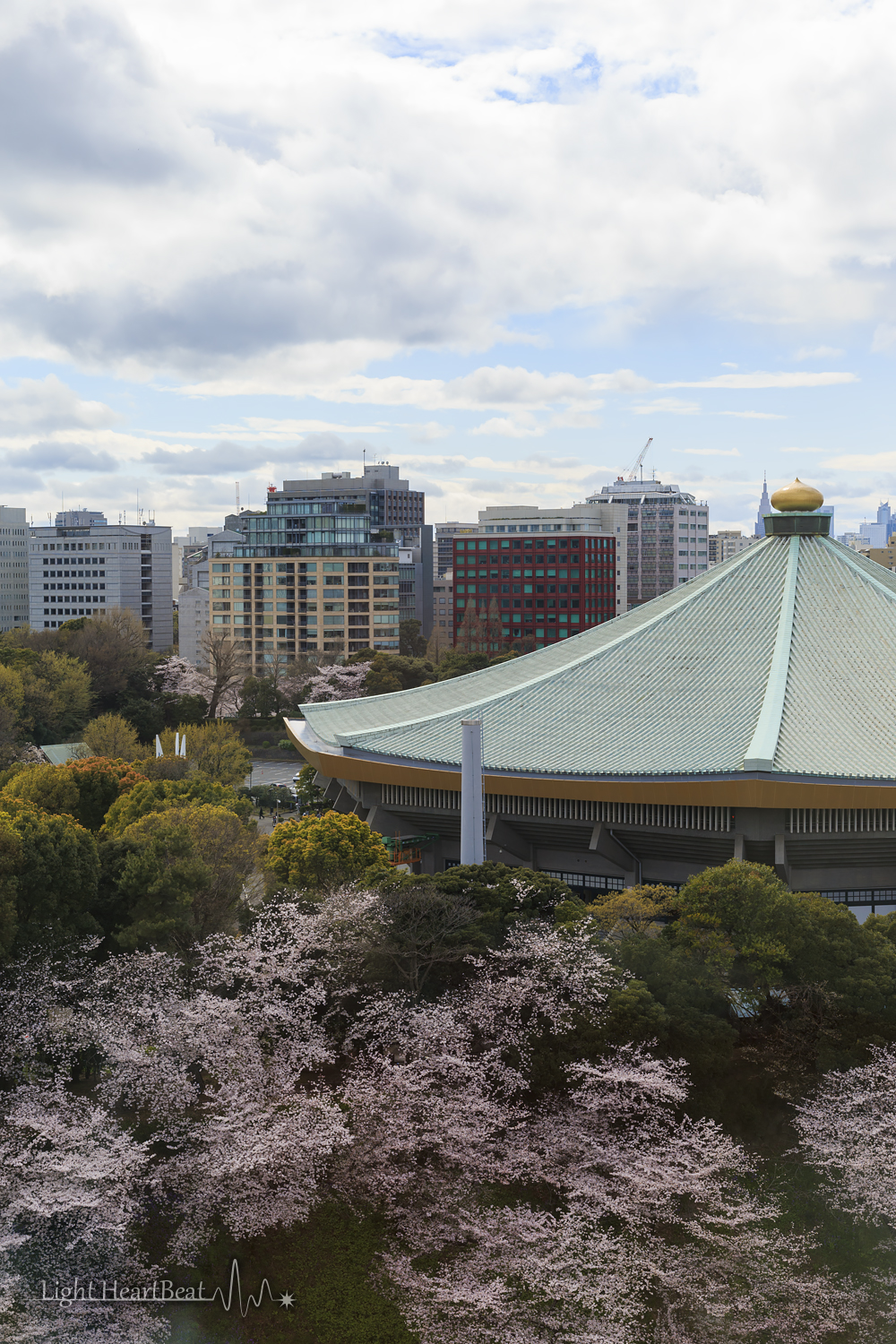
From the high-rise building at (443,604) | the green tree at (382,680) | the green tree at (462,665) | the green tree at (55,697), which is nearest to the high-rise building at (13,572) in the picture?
the high-rise building at (443,604)

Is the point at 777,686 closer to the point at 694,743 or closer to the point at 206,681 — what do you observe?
the point at 694,743

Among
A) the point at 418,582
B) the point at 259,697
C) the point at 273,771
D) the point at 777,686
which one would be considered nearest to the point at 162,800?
the point at 777,686

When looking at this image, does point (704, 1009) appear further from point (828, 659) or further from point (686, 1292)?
point (828, 659)

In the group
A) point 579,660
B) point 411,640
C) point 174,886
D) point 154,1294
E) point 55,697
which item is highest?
point 579,660

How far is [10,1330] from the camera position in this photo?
16641 mm

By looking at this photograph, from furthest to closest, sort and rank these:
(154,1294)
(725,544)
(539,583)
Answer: (725,544), (539,583), (154,1294)

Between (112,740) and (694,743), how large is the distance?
110ft

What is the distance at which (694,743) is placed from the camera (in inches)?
1241

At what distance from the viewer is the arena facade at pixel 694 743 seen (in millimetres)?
29891

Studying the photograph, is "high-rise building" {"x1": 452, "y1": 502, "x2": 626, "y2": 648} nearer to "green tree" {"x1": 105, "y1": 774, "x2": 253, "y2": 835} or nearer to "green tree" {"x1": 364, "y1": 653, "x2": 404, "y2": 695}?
"green tree" {"x1": 364, "y1": 653, "x2": 404, "y2": 695}

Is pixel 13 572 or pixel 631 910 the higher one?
pixel 13 572

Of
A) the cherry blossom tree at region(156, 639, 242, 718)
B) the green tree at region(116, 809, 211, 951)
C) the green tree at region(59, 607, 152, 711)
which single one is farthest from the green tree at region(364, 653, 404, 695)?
the green tree at region(116, 809, 211, 951)

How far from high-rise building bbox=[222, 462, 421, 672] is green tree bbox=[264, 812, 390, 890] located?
6407 cm

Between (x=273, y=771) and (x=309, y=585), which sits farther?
(x=309, y=585)
